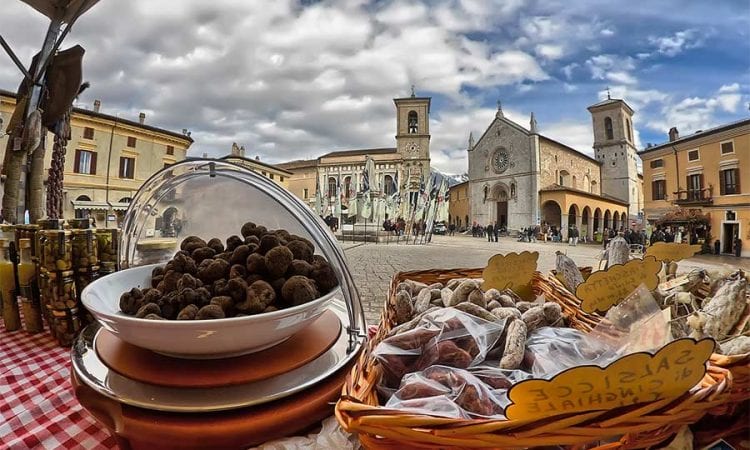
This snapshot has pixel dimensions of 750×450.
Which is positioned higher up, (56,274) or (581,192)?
(581,192)

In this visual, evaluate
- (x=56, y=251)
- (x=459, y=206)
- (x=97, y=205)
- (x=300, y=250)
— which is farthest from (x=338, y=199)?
(x=300, y=250)

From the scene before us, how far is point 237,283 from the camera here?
0.30 metres

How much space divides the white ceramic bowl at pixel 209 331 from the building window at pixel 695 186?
105cm

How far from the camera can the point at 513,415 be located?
7.1 inches

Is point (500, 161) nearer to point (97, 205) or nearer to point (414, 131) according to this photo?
point (414, 131)

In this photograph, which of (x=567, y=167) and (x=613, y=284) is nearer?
(x=613, y=284)

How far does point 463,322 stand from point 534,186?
1.27 meters

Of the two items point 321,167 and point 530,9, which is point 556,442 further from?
point 321,167

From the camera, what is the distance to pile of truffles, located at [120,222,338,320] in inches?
11.0

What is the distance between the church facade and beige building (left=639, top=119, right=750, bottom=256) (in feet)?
0.33

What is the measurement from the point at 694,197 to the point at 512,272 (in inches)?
30.0

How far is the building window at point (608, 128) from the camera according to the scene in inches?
42.3

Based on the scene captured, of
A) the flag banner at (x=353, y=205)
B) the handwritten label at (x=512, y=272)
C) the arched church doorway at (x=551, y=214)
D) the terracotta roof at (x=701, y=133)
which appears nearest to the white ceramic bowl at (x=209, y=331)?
the handwritten label at (x=512, y=272)

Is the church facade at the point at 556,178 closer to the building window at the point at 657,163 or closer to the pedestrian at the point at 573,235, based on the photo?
the pedestrian at the point at 573,235
